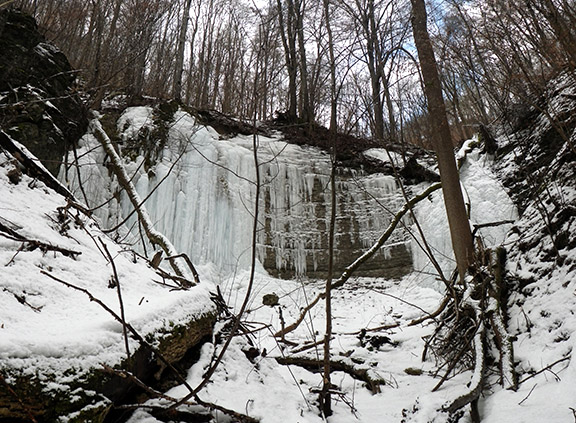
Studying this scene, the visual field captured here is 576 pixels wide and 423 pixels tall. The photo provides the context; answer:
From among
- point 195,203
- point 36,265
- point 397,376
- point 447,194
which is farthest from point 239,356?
point 195,203

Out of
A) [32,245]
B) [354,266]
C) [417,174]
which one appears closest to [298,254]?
[417,174]

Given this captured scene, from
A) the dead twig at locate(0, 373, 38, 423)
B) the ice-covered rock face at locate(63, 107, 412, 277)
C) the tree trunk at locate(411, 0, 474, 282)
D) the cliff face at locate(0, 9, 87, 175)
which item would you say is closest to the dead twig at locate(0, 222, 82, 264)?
the dead twig at locate(0, 373, 38, 423)

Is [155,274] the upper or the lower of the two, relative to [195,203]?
lower

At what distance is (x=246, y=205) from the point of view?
333 inches

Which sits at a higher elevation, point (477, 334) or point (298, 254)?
point (298, 254)

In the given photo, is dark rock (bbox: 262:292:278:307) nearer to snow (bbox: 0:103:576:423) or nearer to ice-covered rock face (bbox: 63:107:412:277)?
ice-covered rock face (bbox: 63:107:412:277)

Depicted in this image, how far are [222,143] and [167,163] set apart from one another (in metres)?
1.39

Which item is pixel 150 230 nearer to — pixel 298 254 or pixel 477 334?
pixel 477 334

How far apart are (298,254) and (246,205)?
5.34 feet

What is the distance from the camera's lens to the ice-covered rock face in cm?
764

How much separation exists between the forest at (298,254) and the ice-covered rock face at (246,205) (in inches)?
1.9

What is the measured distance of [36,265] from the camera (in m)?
1.70

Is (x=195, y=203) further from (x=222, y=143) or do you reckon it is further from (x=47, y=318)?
(x=47, y=318)

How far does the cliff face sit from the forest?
0.04 m
